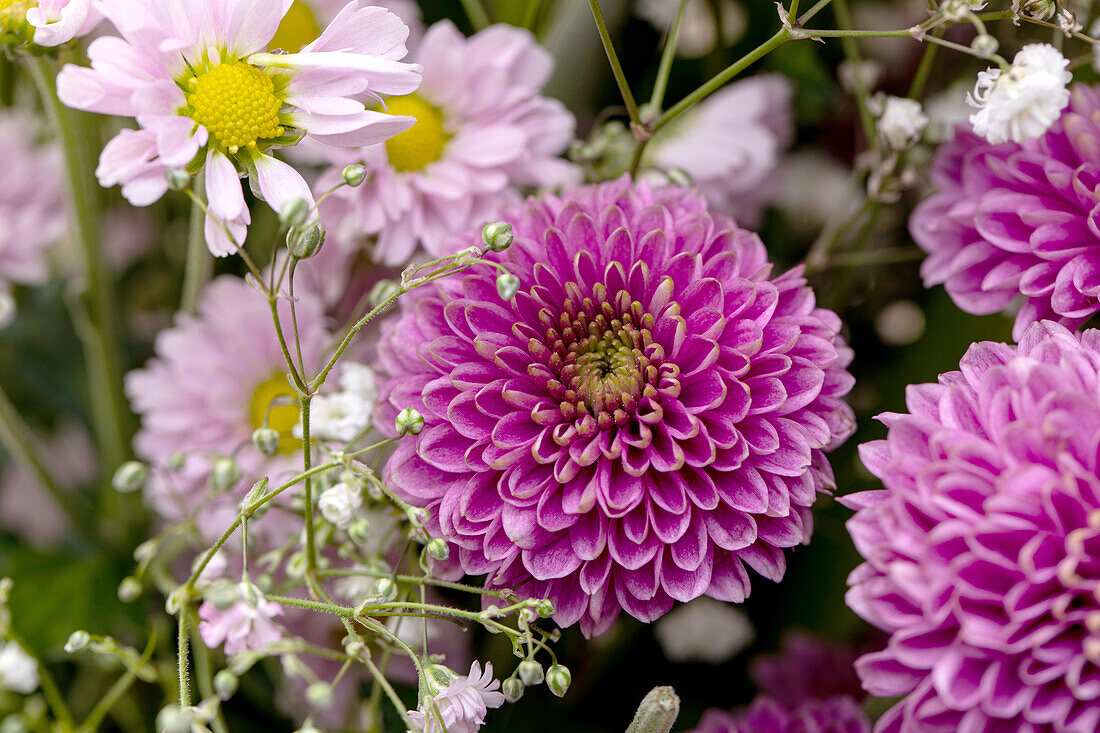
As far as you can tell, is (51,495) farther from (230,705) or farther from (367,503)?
(367,503)

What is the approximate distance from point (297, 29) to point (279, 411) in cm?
24

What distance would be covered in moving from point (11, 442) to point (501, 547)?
371 mm

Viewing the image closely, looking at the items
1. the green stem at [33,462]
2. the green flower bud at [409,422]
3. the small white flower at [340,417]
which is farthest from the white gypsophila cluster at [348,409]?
the green stem at [33,462]

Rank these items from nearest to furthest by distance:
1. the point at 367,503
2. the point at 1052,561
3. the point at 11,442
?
the point at 1052,561 < the point at 367,503 < the point at 11,442

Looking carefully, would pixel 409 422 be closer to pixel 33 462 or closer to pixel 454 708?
pixel 454 708

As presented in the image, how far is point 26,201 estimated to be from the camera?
65 cm

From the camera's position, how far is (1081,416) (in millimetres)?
305

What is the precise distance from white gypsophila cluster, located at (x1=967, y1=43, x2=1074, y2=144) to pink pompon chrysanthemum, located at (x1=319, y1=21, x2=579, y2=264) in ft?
0.71

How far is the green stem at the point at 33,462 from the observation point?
0.54 meters

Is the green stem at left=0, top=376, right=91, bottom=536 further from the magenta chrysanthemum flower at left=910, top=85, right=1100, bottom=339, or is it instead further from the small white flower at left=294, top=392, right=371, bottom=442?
the magenta chrysanthemum flower at left=910, top=85, right=1100, bottom=339

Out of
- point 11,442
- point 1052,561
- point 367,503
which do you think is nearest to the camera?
point 1052,561

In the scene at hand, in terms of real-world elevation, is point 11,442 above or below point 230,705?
above

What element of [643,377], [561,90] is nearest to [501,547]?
[643,377]

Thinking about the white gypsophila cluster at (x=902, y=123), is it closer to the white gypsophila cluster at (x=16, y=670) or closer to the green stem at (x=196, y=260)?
the green stem at (x=196, y=260)
